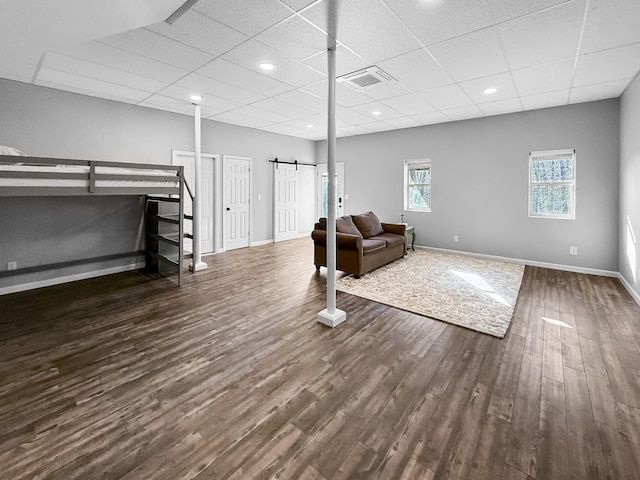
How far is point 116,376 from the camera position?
2.18 metres

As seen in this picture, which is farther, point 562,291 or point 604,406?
point 562,291

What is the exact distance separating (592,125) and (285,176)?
19.3 feet

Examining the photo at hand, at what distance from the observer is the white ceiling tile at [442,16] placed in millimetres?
2311

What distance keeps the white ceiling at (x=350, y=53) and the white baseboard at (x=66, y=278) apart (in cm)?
259

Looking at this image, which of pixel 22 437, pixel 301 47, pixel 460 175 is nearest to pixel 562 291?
pixel 460 175

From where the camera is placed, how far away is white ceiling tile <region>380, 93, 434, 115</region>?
4625 millimetres

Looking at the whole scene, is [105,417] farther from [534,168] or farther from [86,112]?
[534,168]

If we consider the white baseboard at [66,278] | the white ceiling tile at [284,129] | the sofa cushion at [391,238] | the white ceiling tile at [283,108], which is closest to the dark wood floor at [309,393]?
the white baseboard at [66,278]

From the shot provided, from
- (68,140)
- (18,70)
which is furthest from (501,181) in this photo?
(18,70)

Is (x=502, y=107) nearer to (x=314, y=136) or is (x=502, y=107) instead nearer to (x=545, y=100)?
(x=545, y=100)

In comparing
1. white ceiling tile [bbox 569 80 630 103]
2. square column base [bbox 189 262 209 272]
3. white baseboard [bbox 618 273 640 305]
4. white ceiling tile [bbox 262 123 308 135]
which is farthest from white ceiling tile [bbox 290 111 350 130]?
white baseboard [bbox 618 273 640 305]

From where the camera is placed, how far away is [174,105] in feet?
16.5

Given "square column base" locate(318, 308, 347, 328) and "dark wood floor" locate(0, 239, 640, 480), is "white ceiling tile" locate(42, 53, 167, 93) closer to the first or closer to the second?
"dark wood floor" locate(0, 239, 640, 480)

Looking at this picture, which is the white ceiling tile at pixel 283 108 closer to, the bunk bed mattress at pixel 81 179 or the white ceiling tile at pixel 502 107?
the bunk bed mattress at pixel 81 179
